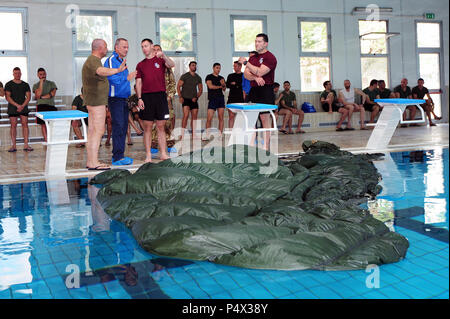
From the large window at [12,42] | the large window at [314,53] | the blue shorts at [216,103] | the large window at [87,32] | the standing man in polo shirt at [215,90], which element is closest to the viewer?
the standing man in polo shirt at [215,90]

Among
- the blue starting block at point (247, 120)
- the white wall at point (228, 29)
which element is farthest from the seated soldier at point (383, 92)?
the blue starting block at point (247, 120)

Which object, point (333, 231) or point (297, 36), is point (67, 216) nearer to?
point (333, 231)

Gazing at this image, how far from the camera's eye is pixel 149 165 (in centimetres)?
518

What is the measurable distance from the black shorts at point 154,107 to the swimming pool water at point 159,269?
2.77m

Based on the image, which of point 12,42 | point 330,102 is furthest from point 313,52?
point 12,42

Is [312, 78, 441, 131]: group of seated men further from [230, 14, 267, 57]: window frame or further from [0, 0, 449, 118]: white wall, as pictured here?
[230, 14, 267, 57]: window frame

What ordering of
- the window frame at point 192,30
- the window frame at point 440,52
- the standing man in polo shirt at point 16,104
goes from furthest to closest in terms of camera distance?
the window frame at point 440,52 → the window frame at point 192,30 → the standing man in polo shirt at point 16,104

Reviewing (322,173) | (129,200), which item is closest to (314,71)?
(322,173)

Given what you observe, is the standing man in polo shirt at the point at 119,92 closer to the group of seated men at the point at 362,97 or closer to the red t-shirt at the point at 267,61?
the red t-shirt at the point at 267,61

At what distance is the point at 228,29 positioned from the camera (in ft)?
45.0

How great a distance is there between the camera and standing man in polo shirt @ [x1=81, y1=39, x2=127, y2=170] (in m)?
6.02

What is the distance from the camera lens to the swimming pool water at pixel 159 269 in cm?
228

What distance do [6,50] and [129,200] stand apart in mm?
9618
